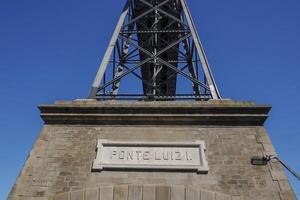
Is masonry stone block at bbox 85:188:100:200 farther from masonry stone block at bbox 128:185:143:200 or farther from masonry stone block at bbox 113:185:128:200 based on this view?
masonry stone block at bbox 128:185:143:200

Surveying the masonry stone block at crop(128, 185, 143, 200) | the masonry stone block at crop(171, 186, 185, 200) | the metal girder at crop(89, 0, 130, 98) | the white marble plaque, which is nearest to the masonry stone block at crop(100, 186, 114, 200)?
the masonry stone block at crop(128, 185, 143, 200)

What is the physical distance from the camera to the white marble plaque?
256 inches

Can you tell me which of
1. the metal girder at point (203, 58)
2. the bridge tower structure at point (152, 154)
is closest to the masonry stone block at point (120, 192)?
the bridge tower structure at point (152, 154)

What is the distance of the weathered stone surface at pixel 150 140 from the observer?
624cm

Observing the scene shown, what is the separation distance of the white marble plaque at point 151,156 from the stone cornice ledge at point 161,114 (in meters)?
0.62

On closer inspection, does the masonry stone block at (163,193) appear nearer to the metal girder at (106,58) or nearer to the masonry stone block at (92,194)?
the masonry stone block at (92,194)

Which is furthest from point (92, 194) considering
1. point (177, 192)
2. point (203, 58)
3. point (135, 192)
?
point (203, 58)

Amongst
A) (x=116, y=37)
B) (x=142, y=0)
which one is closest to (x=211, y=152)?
(x=116, y=37)

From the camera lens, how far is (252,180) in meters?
6.32

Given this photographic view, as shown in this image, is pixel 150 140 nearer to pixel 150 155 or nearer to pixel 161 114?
pixel 150 155

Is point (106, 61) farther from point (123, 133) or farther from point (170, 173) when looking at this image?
point (170, 173)

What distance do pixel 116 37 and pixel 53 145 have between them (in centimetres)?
457

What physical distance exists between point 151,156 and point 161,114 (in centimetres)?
109

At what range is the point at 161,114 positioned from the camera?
7301 millimetres
